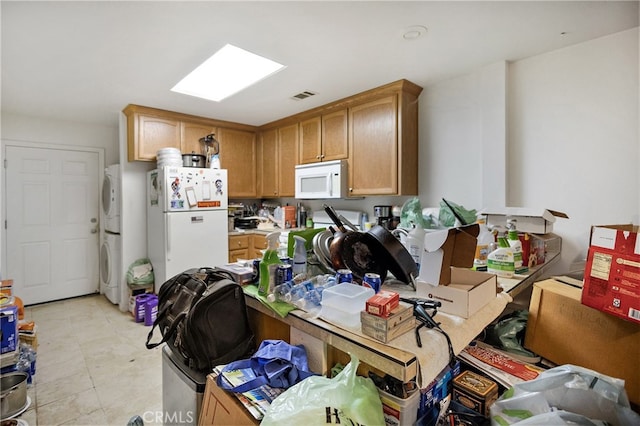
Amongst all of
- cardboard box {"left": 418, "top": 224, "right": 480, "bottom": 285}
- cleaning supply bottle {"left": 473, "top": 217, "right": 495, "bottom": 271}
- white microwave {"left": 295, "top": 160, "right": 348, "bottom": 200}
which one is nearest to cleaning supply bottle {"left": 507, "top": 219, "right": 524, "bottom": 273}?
cleaning supply bottle {"left": 473, "top": 217, "right": 495, "bottom": 271}

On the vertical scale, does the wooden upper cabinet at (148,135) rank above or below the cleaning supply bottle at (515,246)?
above

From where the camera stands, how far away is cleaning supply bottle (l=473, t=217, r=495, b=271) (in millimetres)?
1860

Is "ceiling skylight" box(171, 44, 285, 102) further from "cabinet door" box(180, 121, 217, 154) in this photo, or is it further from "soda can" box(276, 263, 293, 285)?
"soda can" box(276, 263, 293, 285)

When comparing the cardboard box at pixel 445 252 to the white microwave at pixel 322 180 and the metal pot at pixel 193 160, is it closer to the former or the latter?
the white microwave at pixel 322 180

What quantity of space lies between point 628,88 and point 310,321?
2490 mm

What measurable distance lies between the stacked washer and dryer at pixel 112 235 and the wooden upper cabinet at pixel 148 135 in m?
0.50

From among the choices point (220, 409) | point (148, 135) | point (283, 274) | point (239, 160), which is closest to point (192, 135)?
point (148, 135)

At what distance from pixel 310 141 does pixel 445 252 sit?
9.22ft

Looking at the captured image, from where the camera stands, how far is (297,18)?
1822 millimetres

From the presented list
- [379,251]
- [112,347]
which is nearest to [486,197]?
[379,251]

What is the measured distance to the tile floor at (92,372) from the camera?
1944mm

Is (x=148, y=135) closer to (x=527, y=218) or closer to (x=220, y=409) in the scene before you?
(x=220, y=409)

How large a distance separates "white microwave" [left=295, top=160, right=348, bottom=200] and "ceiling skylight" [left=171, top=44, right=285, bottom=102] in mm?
1108

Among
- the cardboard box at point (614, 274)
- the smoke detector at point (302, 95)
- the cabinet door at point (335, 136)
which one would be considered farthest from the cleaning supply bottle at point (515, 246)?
the smoke detector at point (302, 95)
